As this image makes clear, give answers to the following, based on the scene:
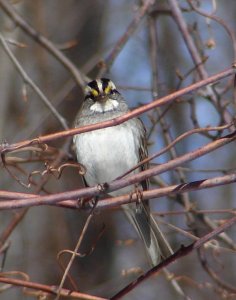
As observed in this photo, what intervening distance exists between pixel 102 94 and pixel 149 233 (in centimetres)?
80

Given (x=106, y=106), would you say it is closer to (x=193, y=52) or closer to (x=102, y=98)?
(x=102, y=98)

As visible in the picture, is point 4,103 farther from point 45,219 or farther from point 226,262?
point 226,262

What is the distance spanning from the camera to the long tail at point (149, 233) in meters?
3.07

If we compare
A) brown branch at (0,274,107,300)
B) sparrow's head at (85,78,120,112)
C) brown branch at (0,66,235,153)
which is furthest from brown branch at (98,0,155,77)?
brown branch at (0,66,235,153)

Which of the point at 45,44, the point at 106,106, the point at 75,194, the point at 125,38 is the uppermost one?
the point at 45,44

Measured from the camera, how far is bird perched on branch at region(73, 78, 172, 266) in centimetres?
350

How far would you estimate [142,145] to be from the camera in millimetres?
3621

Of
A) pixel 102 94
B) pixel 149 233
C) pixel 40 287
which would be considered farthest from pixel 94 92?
pixel 40 287

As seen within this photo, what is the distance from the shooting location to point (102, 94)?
371 cm

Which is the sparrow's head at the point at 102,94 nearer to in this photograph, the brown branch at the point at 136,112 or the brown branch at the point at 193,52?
the brown branch at the point at 193,52

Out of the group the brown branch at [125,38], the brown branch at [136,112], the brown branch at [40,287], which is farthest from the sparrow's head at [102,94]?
the brown branch at [136,112]

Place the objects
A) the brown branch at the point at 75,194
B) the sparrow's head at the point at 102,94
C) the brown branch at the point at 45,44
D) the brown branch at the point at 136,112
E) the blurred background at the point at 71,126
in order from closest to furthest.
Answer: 1. the brown branch at the point at 136,112
2. the brown branch at the point at 75,194
3. the sparrow's head at the point at 102,94
4. the brown branch at the point at 45,44
5. the blurred background at the point at 71,126

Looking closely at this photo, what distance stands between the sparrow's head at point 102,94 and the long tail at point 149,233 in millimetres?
538

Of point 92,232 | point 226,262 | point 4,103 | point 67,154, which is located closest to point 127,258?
point 92,232
